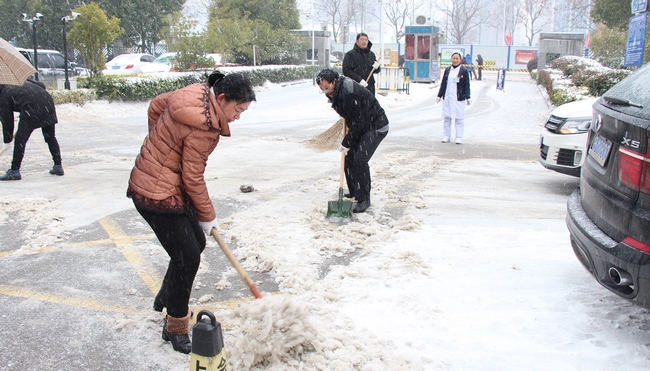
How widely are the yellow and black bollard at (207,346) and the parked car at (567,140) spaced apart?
4943 mm

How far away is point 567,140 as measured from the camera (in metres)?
6.00

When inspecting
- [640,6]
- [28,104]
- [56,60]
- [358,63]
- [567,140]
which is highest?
[640,6]

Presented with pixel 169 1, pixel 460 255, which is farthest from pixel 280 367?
pixel 169 1

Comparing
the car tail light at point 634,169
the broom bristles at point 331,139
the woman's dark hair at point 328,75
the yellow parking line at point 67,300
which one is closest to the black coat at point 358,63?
the broom bristles at point 331,139

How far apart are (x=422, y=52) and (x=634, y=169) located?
82.0 feet

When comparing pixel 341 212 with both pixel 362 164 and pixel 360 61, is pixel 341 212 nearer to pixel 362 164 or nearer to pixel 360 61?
pixel 362 164

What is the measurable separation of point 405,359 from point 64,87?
1548 centimetres

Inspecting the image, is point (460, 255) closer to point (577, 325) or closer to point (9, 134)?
point (577, 325)

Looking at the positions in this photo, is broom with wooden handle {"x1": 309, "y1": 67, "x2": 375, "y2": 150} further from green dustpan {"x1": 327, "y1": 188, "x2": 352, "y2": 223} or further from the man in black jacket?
green dustpan {"x1": 327, "y1": 188, "x2": 352, "y2": 223}

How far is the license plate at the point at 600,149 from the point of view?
119 inches

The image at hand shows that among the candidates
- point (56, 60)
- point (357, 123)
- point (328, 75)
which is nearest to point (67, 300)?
point (328, 75)

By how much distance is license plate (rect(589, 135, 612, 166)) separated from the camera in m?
3.01

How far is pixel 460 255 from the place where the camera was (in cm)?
434

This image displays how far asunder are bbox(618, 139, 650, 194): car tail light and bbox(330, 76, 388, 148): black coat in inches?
105
